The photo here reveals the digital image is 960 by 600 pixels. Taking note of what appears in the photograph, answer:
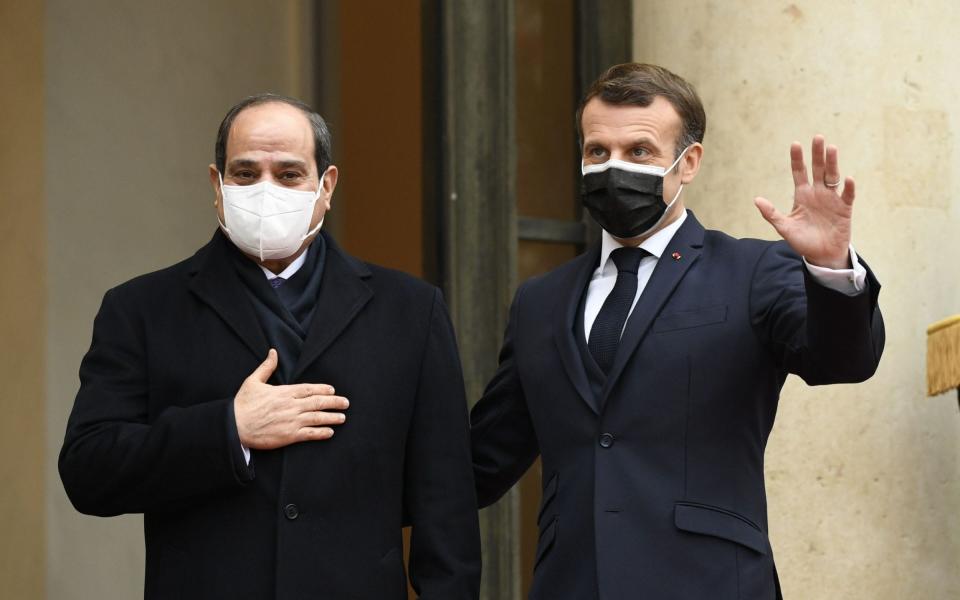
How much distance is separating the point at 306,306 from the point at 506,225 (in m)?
1.85

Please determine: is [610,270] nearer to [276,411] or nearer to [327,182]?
[327,182]

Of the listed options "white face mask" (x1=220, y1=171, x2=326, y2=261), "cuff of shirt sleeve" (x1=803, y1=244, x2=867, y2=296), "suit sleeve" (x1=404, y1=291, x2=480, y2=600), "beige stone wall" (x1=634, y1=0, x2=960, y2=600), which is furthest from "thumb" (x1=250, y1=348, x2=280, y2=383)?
"beige stone wall" (x1=634, y1=0, x2=960, y2=600)

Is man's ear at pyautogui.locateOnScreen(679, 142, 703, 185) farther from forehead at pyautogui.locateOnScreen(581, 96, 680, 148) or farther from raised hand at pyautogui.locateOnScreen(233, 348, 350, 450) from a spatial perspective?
raised hand at pyautogui.locateOnScreen(233, 348, 350, 450)

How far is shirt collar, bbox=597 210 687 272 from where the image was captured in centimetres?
318

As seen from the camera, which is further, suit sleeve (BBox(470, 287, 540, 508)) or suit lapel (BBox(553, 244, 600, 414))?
suit sleeve (BBox(470, 287, 540, 508))

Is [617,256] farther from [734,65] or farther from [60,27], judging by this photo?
[60,27]

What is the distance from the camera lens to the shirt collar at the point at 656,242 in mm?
3184

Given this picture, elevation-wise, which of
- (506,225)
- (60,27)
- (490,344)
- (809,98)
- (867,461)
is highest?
(60,27)

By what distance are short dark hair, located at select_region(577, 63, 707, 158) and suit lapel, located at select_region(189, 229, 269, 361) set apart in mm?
805

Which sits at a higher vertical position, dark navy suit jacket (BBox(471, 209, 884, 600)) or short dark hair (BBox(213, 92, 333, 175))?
short dark hair (BBox(213, 92, 333, 175))

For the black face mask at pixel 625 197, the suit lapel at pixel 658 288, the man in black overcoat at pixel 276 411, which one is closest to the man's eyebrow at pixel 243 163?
the man in black overcoat at pixel 276 411

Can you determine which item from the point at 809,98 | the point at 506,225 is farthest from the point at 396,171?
the point at 809,98

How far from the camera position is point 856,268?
2.73m

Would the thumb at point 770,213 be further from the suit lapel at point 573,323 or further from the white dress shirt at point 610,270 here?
the suit lapel at point 573,323
